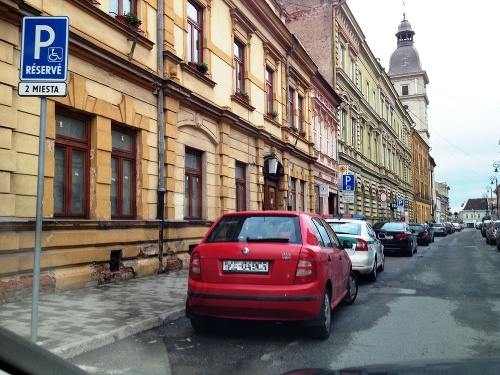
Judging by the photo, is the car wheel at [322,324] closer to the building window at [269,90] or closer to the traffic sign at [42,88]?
the traffic sign at [42,88]

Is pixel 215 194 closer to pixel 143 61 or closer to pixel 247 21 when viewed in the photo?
pixel 143 61

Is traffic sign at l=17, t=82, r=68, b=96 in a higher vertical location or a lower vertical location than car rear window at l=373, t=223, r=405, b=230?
higher

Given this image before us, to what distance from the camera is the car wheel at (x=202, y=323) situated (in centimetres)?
630

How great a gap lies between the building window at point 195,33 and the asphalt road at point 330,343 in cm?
859

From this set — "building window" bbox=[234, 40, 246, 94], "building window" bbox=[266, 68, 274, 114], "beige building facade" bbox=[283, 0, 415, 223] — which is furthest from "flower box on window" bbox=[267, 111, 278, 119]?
"beige building facade" bbox=[283, 0, 415, 223]

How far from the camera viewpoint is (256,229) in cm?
632

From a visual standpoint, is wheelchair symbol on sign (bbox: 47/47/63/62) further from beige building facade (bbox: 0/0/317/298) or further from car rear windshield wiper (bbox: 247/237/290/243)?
beige building facade (bbox: 0/0/317/298)

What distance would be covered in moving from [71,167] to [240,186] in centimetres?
839

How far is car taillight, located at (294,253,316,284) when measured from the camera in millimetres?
5805

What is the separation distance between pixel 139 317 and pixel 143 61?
662cm

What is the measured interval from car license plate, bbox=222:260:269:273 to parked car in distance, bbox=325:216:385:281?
5.68m

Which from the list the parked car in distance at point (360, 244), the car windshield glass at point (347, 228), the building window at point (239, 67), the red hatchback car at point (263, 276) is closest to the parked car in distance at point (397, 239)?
the parked car in distance at point (360, 244)

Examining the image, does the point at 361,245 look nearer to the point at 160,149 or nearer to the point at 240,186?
the point at 160,149

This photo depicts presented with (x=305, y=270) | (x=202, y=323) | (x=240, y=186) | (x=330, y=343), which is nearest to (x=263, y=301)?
(x=305, y=270)
